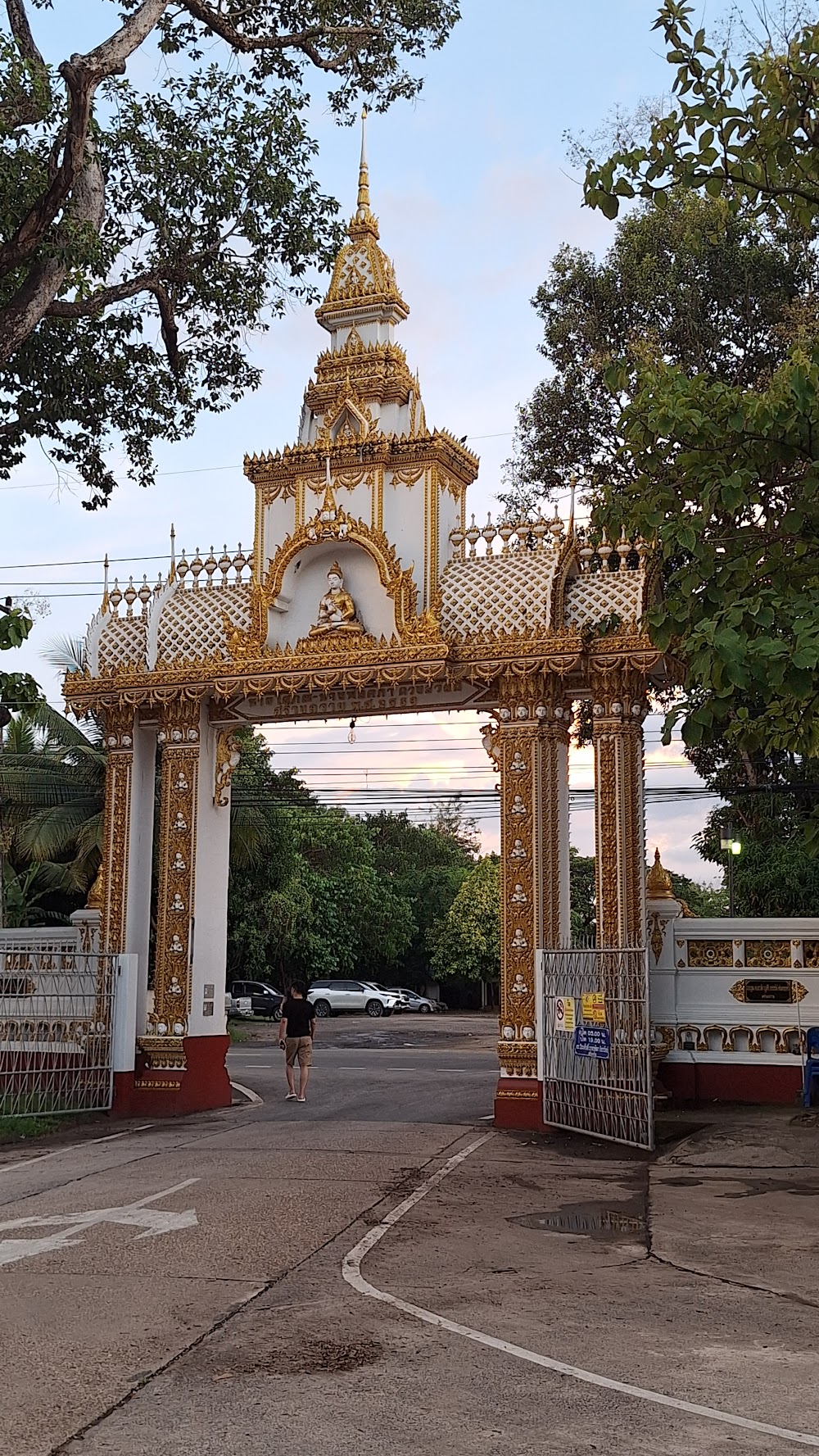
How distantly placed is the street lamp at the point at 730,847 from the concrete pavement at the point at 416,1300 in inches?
356

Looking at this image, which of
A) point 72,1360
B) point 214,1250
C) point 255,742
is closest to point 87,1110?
point 214,1250

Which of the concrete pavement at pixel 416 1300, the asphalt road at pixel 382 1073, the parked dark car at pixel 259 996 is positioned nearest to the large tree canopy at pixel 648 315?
the asphalt road at pixel 382 1073

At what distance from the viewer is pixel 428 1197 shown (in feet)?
31.6

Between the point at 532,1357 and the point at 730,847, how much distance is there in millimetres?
16137

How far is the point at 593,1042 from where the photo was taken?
40.0 feet

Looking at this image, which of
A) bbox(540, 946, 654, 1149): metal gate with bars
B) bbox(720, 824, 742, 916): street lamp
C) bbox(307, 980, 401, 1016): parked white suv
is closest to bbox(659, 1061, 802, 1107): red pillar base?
bbox(540, 946, 654, 1149): metal gate with bars

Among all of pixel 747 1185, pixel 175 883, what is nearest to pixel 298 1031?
pixel 175 883

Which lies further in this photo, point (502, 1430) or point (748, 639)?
point (748, 639)

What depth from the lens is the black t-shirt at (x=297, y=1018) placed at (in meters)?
15.9

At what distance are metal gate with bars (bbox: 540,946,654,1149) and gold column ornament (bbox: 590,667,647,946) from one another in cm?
59

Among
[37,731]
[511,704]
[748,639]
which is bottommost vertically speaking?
[748,639]

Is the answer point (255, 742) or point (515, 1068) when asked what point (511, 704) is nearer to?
point (515, 1068)

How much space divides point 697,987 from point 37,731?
17049 millimetres

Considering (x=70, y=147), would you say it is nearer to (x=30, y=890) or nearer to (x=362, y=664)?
(x=362, y=664)
